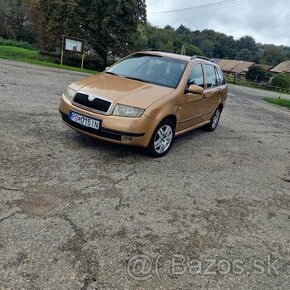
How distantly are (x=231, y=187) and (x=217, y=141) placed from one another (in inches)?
106

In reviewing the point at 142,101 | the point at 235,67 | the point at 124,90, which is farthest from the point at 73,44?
the point at 235,67

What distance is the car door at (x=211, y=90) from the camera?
720cm

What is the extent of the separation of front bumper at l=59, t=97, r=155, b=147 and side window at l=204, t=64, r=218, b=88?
262cm

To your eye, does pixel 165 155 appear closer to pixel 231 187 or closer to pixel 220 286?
pixel 231 187

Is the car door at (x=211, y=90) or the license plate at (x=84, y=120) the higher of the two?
the car door at (x=211, y=90)

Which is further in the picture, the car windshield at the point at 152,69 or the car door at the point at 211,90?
the car door at the point at 211,90

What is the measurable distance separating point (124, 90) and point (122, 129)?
753 millimetres

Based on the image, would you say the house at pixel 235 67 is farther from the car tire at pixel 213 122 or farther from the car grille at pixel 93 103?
the car grille at pixel 93 103

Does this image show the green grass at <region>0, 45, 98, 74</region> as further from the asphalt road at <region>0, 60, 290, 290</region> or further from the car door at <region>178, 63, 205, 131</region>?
the car door at <region>178, 63, 205, 131</region>

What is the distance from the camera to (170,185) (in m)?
4.67

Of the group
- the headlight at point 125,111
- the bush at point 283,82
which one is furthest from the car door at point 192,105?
the bush at point 283,82

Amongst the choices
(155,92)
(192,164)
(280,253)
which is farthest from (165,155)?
(280,253)

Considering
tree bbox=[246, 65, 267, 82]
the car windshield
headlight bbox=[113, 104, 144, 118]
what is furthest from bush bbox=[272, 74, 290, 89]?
headlight bbox=[113, 104, 144, 118]

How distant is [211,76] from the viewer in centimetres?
757
